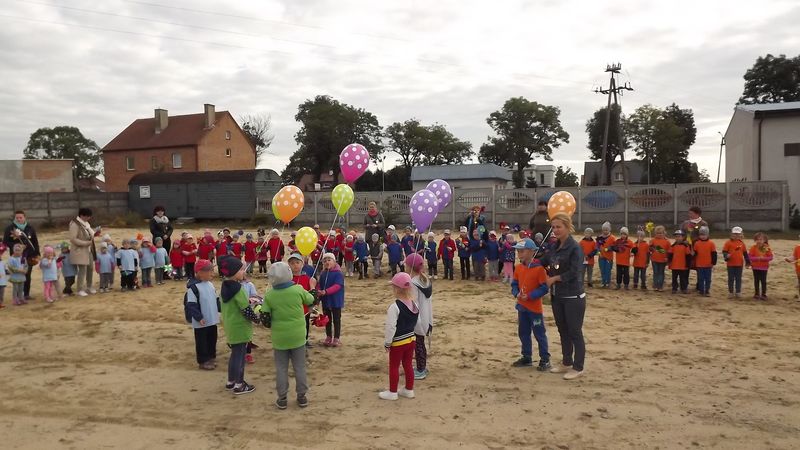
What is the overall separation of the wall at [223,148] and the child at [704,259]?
133 ft

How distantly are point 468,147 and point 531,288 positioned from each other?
2476 inches

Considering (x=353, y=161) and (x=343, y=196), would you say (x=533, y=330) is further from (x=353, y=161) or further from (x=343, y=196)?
(x=353, y=161)

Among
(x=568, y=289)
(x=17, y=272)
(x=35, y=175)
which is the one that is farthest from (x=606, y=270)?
(x=35, y=175)

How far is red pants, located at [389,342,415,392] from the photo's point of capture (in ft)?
18.3

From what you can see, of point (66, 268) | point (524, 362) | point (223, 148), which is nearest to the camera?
point (524, 362)

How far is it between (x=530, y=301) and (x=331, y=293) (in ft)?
8.55

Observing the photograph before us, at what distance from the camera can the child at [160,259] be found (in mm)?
13070

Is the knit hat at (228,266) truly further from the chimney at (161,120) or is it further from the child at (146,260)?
the chimney at (161,120)

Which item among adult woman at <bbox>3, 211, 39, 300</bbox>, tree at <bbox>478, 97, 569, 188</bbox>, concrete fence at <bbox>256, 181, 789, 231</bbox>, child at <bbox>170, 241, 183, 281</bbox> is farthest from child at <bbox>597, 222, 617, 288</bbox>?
tree at <bbox>478, 97, 569, 188</bbox>

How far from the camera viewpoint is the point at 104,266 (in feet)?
39.8

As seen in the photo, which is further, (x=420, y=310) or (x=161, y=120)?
(x=161, y=120)

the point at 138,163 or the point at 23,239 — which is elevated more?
the point at 138,163

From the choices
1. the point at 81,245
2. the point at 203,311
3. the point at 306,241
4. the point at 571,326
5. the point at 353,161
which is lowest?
the point at 571,326

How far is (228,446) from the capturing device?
15.3ft
